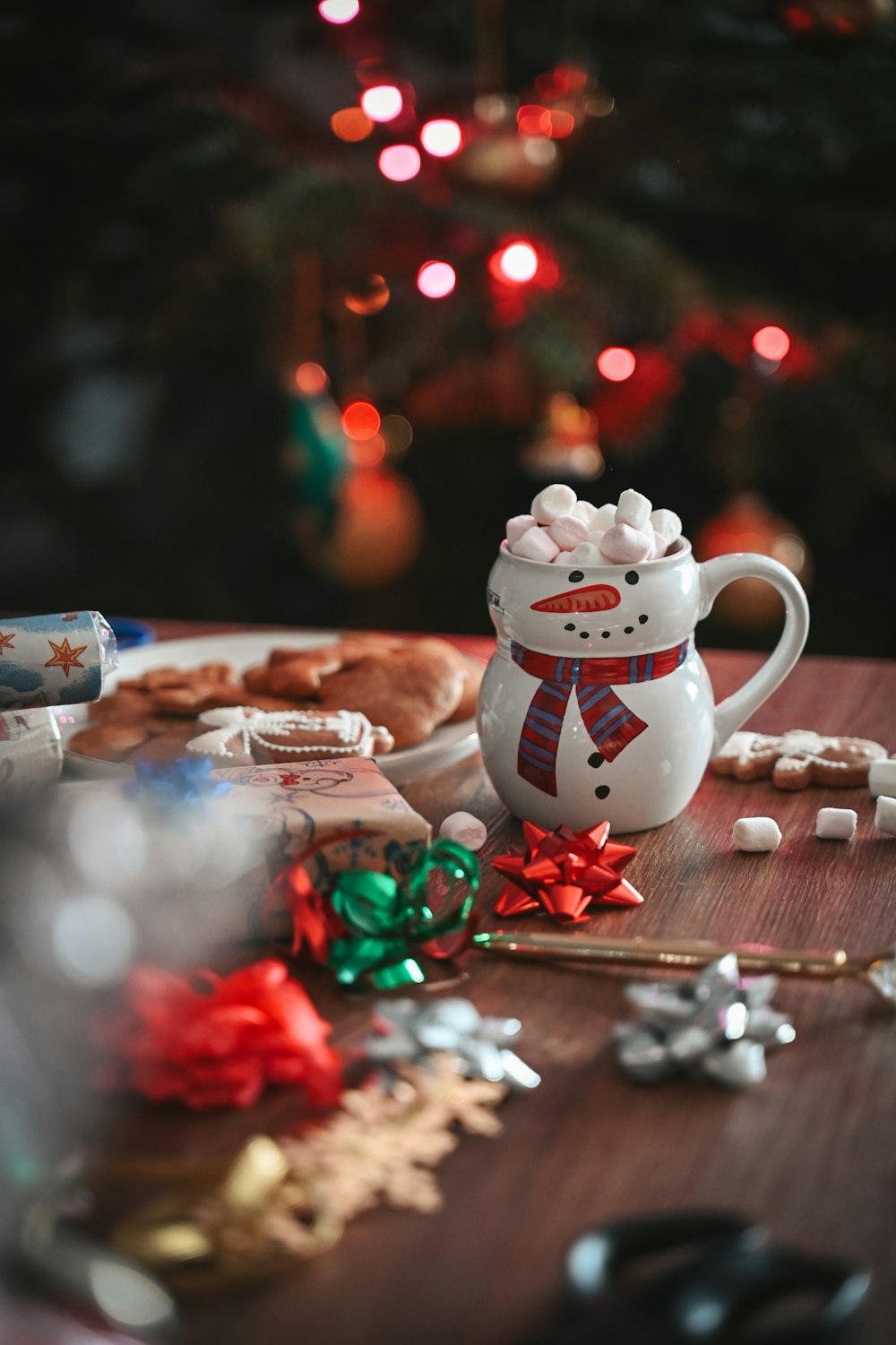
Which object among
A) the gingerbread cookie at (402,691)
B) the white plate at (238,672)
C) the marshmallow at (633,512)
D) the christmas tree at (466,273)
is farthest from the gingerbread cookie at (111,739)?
the christmas tree at (466,273)

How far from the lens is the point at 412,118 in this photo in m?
1.63

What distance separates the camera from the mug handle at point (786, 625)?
73cm

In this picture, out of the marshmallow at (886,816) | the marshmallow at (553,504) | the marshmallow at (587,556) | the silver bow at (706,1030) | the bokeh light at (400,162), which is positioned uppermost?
the bokeh light at (400,162)

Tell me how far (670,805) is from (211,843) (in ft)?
0.95

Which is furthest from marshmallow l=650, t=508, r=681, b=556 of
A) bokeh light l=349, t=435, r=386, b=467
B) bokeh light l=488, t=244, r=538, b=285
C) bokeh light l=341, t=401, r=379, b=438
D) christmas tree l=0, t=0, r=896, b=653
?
bokeh light l=341, t=401, r=379, b=438

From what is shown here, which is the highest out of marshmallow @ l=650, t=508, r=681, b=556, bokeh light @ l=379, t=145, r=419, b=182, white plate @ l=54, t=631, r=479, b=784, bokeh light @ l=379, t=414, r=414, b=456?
bokeh light @ l=379, t=145, r=419, b=182

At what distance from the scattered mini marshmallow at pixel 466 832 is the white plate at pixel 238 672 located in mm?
68

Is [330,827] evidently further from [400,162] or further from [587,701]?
[400,162]

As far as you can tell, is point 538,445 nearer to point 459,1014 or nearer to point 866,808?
point 866,808

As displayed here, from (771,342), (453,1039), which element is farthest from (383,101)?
(453,1039)

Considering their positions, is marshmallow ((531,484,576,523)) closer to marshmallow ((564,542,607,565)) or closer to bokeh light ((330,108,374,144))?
marshmallow ((564,542,607,565))

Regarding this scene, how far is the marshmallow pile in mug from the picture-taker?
690mm

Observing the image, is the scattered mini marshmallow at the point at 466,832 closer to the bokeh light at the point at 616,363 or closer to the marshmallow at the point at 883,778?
the marshmallow at the point at 883,778

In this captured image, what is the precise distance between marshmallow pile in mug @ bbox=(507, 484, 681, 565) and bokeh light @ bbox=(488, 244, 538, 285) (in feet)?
2.91
